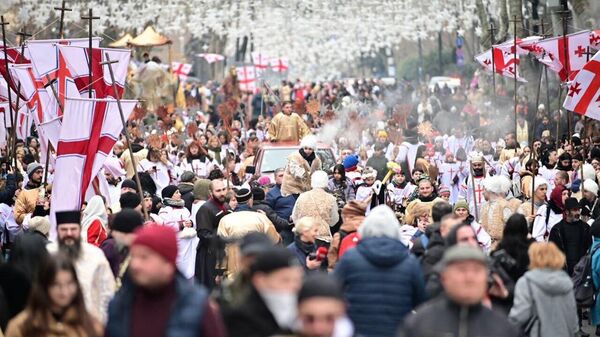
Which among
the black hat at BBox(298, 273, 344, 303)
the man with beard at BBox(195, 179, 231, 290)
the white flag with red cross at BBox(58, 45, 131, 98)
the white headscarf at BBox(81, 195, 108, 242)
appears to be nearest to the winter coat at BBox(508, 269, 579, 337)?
the white headscarf at BBox(81, 195, 108, 242)

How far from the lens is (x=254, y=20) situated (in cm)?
7725

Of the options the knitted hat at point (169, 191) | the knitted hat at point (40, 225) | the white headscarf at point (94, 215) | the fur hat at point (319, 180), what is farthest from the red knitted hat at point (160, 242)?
the knitted hat at point (169, 191)

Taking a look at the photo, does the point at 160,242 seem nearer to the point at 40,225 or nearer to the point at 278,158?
the point at 40,225

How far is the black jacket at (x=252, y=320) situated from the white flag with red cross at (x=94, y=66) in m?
10.8

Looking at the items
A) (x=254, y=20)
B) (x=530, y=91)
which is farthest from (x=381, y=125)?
(x=254, y=20)

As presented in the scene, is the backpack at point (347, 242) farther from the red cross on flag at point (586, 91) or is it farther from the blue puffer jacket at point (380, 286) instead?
the red cross on flag at point (586, 91)

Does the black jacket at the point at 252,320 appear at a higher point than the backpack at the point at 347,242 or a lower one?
higher

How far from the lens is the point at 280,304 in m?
7.91

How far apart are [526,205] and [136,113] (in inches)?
737

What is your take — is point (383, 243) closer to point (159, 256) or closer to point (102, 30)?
point (159, 256)

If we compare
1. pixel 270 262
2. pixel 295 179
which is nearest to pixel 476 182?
pixel 295 179

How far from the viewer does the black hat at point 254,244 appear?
8227 mm

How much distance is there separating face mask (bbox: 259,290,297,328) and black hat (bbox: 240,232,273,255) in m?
0.27

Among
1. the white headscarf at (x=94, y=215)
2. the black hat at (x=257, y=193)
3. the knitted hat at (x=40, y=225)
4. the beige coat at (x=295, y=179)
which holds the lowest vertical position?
the beige coat at (x=295, y=179)
